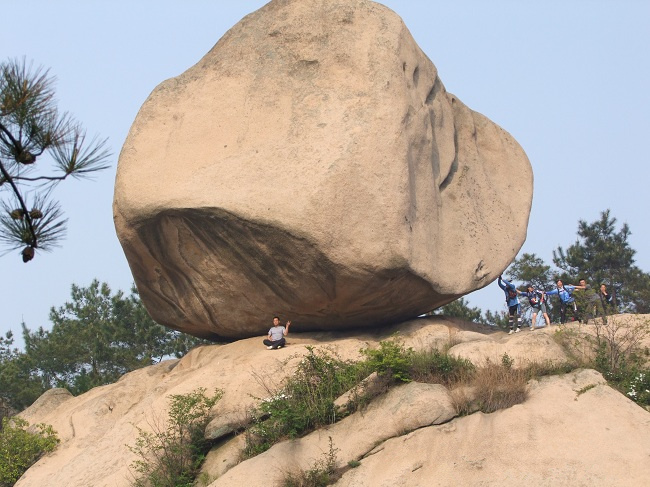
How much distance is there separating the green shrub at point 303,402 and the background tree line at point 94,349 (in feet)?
28.8

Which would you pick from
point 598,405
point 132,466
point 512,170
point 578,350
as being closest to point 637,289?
point 512,170

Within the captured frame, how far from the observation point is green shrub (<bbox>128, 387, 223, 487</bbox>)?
13.1 m

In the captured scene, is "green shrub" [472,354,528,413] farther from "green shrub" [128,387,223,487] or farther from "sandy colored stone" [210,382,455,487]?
"green shrub" [128,387,223,487]

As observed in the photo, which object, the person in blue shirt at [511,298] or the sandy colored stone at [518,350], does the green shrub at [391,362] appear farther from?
the person in blue shirt at [511,298]

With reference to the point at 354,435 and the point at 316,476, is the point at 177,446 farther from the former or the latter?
the point at 354,435

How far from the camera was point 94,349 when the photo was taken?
22516 mm

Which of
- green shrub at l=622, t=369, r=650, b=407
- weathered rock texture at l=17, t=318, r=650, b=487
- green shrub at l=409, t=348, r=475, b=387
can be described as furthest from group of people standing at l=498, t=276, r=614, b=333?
green shrub at l=409, t=348, r=475, b=387

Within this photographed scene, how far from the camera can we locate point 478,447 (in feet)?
39.4

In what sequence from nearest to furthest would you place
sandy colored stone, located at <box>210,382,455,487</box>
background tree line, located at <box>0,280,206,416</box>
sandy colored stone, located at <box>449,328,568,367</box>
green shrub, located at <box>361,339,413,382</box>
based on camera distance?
sandy colored stone, located at <box>210,382,455,487</box> → green shrub, located at <box>361,339,413,382</box> → sandy colored stone, located at <box>449,328,568,367</box> → background tree line, located at <box>0,280,206,416</box>

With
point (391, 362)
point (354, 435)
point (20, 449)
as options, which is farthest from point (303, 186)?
point (20, 449)

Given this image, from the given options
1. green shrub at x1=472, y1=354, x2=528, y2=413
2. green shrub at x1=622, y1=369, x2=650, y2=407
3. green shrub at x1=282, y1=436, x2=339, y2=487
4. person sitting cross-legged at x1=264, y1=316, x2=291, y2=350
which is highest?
person sitting cross-legged at x1=264, y1=316, x2=291, y2=350

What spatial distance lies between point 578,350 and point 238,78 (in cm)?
584

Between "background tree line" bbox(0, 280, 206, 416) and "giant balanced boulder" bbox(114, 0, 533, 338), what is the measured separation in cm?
678

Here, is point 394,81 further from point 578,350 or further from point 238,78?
point 578,350
